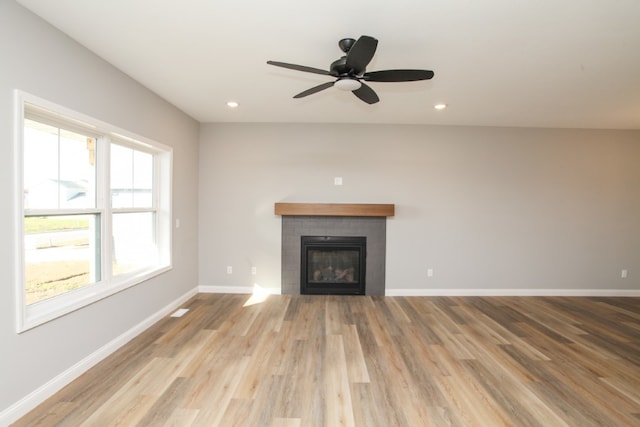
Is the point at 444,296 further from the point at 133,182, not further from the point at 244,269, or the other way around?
the point at 133,182

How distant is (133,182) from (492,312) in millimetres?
4551

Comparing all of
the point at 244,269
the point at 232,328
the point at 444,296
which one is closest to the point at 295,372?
the point at 232,328

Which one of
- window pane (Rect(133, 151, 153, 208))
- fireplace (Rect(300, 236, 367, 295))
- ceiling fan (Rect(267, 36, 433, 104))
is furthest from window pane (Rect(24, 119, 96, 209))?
fireplace (Rect(300, 236, 367, 295))

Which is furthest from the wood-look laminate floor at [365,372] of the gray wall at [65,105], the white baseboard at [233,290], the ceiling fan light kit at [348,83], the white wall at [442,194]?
the ceiling fan light kit at [348,83]

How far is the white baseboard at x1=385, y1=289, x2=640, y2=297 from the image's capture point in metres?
4.28

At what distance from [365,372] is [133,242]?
272cm

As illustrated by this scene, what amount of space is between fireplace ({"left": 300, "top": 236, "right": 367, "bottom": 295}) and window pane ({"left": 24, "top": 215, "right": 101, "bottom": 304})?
98.4 inches

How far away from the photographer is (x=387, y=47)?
7.17 feet

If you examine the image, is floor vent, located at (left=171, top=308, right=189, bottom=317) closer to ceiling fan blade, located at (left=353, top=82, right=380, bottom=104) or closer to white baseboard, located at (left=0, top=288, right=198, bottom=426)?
white baseboard, located at (left=0, top=288, right=198, bottom=426)

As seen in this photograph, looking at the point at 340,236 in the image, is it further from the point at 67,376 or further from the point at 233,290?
the point at 67,376

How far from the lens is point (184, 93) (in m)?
3.13

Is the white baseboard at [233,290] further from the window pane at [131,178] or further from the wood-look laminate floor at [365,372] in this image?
the window pane at [131,178]

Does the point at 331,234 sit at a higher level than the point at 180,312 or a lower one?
higher

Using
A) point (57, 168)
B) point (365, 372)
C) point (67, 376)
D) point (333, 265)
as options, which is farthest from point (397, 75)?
point (67, 376)
